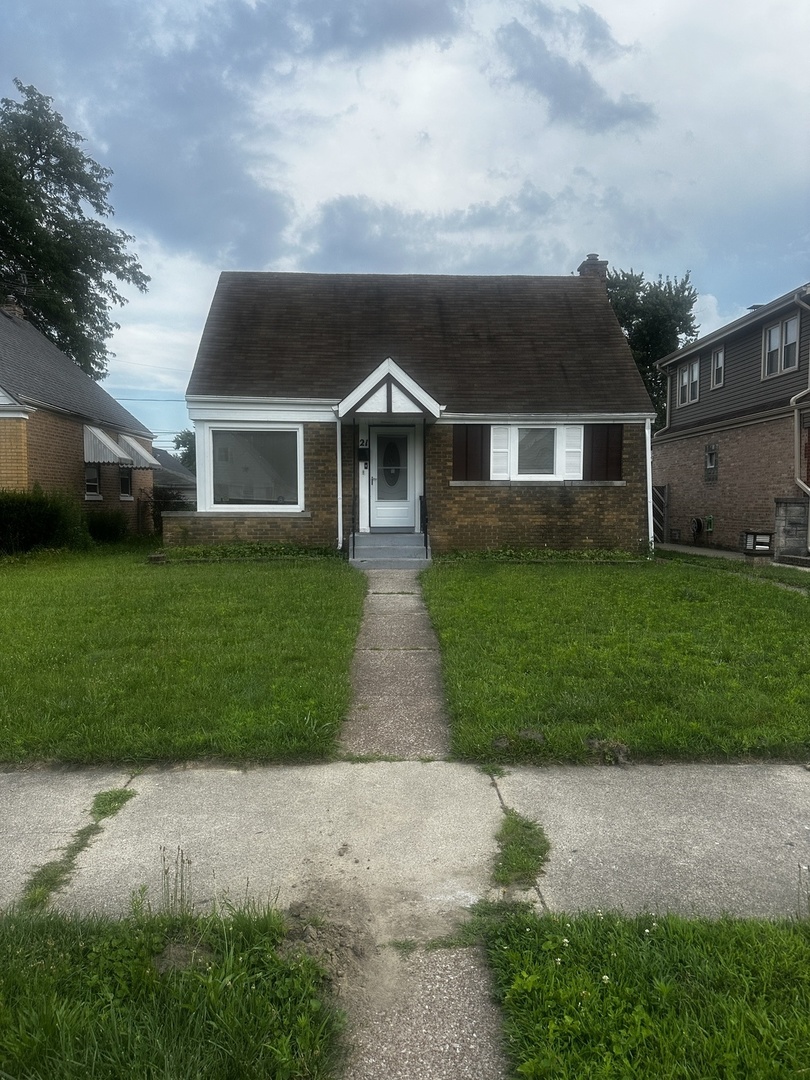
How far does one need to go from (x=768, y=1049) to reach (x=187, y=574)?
1081 cm

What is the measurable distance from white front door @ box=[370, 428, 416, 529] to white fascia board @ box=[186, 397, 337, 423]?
127 cm

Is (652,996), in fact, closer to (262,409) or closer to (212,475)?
(262,409)

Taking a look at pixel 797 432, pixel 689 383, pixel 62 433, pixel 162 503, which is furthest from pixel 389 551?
pixel 162 503

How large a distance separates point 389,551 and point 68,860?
425 inches

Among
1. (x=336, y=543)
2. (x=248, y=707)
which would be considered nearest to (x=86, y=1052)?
(x=248, y=707)

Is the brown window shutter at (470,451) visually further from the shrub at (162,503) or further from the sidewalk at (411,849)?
the shrub at (162,503)

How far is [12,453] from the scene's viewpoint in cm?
1728

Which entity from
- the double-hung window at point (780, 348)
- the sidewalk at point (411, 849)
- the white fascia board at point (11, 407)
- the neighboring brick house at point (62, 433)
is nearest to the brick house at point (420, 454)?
the double-hung window at point (780, 348)

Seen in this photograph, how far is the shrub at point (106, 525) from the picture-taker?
20.3 m

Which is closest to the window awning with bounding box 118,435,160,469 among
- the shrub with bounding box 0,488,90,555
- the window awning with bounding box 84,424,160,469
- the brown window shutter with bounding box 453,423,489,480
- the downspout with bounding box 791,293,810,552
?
the window awning with bounding box 84,424,160,469

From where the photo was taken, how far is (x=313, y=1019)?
7.32 feet

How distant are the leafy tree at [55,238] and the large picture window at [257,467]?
18.9m

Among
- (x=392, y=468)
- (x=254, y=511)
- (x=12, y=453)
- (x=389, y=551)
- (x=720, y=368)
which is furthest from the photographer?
(x=720, y=368)

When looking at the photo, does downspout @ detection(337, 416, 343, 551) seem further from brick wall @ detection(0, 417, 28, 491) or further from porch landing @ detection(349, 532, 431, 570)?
brick wall @ detection(0, 417, 28, 491)
